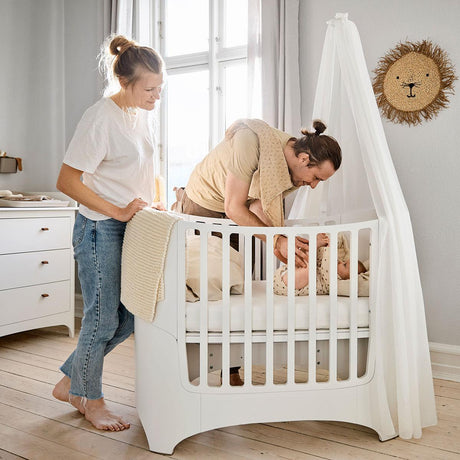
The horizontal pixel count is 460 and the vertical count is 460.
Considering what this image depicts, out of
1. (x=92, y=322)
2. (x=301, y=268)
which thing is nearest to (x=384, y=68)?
(x=301, y=268)

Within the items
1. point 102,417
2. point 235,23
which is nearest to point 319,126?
point 102,417

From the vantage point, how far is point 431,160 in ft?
8.68

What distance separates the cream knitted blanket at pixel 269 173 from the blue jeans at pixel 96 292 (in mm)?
530

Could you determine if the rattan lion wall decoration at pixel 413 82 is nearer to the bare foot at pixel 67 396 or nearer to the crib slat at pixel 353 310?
the crib slat at pixel 353 310

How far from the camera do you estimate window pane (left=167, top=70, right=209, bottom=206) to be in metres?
3.45

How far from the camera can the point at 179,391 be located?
Result: 69.3 inches

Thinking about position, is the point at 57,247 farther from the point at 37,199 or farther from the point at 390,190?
the point at 390,190

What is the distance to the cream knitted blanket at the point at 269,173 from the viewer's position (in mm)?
1980

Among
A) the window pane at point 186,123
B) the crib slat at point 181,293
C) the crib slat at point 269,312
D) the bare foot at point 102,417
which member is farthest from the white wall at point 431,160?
the bare foot at point 102,417

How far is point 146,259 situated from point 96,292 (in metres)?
0.29

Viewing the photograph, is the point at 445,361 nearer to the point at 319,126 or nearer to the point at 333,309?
the point at 333,309

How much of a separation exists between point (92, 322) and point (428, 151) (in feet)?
5.93

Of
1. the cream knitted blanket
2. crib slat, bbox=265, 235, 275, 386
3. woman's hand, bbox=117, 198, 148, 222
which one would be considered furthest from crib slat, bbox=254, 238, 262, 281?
woman's hand, bbox=117, 198, 148, 222

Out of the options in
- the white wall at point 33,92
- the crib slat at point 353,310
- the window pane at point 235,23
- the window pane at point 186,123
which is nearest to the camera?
the crib slat at point 353,310
